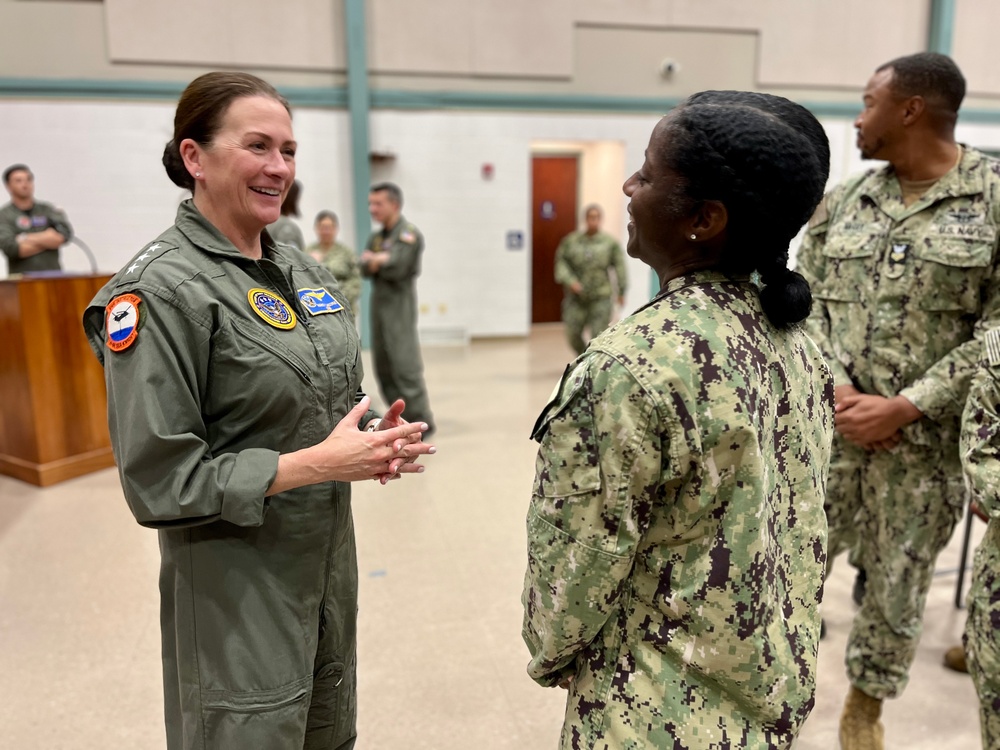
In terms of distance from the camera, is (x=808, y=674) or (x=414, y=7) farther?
(x=414, y=7)

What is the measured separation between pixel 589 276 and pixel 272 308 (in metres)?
6.03

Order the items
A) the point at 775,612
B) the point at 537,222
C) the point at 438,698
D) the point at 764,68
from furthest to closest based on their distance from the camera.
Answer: the point at 537,222, the point at 764,68, the point at 438,698, the point at 775,612

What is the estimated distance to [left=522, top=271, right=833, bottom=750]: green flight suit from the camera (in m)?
0.91

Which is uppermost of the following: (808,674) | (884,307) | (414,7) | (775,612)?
(414,7)

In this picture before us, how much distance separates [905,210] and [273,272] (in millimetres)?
1665

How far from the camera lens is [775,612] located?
102cm

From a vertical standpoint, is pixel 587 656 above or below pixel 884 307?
below

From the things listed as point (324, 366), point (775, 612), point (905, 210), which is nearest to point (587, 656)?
point (775, 612)

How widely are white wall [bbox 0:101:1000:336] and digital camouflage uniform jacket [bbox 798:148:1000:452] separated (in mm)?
7189

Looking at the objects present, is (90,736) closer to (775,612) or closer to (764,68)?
(775,612)

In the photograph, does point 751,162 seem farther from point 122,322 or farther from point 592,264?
point 592,264

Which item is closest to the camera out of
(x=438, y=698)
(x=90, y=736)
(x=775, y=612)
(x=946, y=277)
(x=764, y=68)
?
(x=775, y=612)

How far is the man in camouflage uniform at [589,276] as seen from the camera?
711cm

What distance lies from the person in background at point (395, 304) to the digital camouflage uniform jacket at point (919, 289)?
11.1ft
